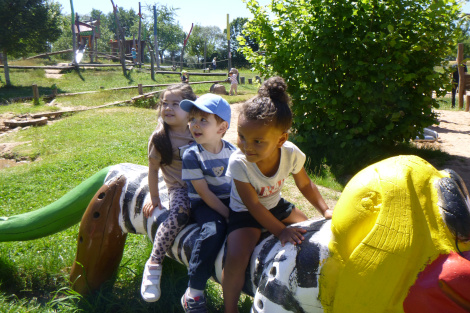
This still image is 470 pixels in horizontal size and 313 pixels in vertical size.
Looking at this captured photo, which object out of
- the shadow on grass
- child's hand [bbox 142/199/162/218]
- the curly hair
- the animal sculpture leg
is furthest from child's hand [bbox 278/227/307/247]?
the shadow on grass

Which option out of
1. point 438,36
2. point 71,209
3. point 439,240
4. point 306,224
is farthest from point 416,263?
point 438,36

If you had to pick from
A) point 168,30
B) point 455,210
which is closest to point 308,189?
point 455,210

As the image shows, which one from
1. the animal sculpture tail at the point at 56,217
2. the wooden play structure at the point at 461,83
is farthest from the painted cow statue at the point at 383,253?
the wooden play structure at the point at 461,83

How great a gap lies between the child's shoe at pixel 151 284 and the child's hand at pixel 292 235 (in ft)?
2.94

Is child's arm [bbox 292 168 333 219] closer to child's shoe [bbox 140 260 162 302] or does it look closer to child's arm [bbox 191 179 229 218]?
child's arm [bbox 191 179 229 218]

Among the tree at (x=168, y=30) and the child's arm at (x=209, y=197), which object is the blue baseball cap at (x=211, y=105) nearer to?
the child's arm at (x=209, y=197)

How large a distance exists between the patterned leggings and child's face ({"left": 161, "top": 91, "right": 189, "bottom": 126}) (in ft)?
1.83

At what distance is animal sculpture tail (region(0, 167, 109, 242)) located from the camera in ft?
9.88

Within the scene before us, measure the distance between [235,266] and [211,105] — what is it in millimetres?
909

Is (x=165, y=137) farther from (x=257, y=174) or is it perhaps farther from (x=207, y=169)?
(x=257, y=174)

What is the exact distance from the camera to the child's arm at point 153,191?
8.09 feet

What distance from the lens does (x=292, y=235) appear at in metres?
1.68

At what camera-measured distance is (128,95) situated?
16.5 metres

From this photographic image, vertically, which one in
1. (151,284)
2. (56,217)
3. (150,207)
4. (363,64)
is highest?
(363,64)
